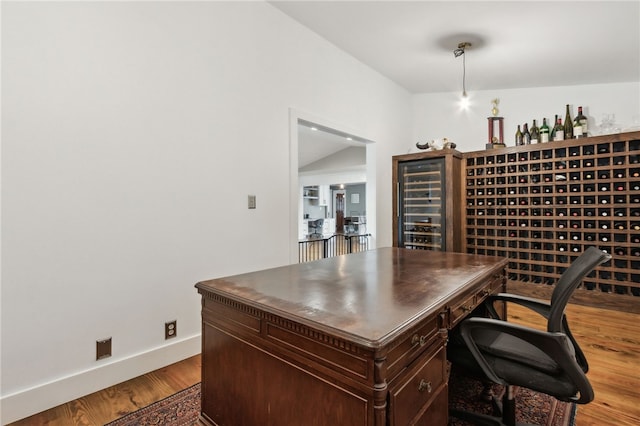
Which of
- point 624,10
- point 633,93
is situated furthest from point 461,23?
point 633,93

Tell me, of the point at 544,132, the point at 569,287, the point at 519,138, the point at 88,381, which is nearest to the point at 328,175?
the point at 519,138

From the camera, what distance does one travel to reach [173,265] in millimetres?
2201

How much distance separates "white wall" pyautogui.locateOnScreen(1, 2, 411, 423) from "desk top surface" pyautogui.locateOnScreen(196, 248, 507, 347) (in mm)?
936

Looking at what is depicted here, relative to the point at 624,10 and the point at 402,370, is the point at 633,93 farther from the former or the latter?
the point at 402,370

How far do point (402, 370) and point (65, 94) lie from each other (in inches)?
84.5

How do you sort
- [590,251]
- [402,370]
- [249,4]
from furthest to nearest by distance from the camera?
[249,4] → [590,251] → [402,370]

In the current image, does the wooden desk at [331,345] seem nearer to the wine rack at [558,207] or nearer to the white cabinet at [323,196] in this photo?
the wine rack at [558,207]

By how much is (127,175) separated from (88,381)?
121 centimetres

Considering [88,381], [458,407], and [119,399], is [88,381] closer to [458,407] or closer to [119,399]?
[119,399]

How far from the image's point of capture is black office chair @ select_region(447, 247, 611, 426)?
1118mm

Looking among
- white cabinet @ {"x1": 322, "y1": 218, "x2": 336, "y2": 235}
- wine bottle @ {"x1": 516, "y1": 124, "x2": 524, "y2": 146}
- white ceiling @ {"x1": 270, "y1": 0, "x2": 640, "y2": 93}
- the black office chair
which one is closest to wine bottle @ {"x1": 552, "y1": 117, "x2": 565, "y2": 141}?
wine bottle @ {"x1": 516, "y1": 124, "x2": 524, "y2": 146}

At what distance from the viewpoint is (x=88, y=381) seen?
181cm

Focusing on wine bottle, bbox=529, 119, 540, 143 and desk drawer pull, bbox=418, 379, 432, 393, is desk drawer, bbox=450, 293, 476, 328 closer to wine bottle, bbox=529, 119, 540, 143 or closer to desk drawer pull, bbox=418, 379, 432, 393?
desk drawer pull, bbox=418, 379, 432, 393

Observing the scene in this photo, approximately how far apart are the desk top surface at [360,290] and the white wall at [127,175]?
3.07ft
